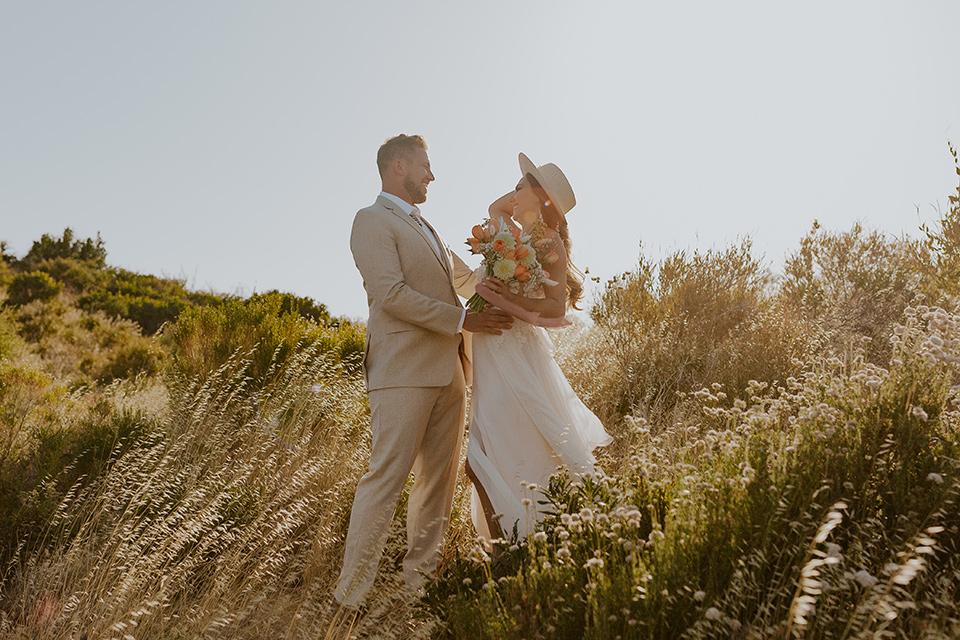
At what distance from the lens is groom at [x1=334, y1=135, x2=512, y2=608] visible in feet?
11.3

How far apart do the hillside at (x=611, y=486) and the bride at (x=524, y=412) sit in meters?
0.35

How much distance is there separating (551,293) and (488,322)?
443mm

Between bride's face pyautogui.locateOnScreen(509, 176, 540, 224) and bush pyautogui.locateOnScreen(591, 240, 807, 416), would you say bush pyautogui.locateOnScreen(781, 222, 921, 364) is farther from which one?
bride's face pyautogui.locateOnScreen(509, 176, 540, 224)

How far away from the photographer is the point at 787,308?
827 cm

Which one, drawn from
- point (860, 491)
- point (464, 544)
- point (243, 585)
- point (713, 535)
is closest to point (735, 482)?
point (713, 535)

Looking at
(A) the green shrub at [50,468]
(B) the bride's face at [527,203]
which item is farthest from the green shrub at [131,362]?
(B) the bride's face at [527,203]

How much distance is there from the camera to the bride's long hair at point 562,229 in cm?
396

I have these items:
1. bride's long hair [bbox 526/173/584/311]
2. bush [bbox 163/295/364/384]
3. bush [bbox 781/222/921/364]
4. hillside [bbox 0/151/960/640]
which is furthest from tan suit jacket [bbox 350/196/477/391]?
bush [bbox 781/222/921/364]

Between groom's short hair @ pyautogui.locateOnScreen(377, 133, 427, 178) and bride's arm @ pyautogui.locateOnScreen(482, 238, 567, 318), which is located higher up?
groom's short hair @ pyautogui.locateOnScreen(377, 133, 427, 178)

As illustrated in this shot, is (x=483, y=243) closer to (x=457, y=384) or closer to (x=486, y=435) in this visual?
(x=457, y=384)

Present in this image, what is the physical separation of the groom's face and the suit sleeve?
0.36 meters

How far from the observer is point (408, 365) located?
354 centimetres

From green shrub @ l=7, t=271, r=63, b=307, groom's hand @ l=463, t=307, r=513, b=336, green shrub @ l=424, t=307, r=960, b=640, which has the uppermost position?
green shrub @ l=7, t=271, r=63, b=307

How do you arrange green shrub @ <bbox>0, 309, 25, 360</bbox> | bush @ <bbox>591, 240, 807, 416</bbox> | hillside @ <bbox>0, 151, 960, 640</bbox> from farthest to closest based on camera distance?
1. green shrub @ <bbox>0, 309, 25, 360</bbox>
2. bush @ <bbox>591, 240, 807, 416</bbox>
3. hillside @ <bbox>0, 151, 960, 640</bbox>
